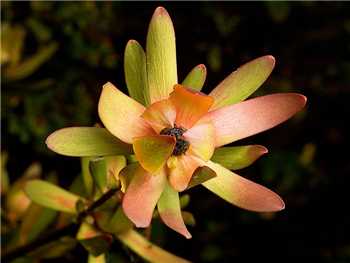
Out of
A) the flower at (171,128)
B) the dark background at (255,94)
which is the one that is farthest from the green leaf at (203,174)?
the dark background at (255,94)

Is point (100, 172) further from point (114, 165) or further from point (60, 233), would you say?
point (60, 233)

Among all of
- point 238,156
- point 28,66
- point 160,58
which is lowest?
point 28,66

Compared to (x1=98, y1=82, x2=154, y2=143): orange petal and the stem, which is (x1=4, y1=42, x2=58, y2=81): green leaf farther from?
(x1=98, y1=82, x2=154, y2=143): orange petal

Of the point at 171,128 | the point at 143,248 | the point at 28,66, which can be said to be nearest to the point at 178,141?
the point at 171,128

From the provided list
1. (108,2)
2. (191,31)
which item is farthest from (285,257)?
(108,2)

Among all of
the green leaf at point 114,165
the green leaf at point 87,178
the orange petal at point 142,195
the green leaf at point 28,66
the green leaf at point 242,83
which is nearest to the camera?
the orange petal at point 142,195

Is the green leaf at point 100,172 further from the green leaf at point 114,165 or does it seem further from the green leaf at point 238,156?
the green leaf at point 238,156

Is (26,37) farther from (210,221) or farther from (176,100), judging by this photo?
(176,100)
